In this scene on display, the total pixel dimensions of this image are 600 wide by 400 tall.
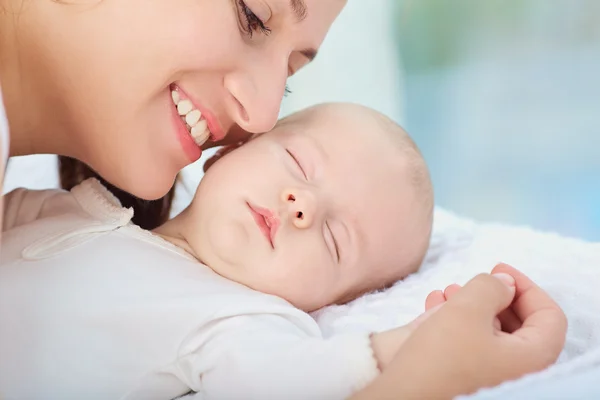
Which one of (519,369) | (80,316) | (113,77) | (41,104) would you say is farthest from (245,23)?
(519,369)

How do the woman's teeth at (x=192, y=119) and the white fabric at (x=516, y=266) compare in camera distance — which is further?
the woman's teeth at (x=192, y=119)

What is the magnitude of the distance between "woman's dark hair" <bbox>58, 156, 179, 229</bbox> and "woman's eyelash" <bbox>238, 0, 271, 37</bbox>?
53 centimetres

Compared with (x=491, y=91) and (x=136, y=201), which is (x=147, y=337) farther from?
(x=491, y=91)

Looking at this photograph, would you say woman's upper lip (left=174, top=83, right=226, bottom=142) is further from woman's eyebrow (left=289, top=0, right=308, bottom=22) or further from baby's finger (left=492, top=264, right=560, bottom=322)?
baby's finger (left=492, top=264, right=560, bottom=322)

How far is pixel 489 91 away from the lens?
102 inches

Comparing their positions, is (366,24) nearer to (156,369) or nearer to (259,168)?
(259,168)

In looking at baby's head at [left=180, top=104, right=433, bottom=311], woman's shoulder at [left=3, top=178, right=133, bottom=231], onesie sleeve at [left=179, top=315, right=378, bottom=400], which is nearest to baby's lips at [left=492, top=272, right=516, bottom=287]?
onesie sleeve at [left=179, top=315, right=378, bottom=400]

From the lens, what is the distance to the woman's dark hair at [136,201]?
4.91 feet

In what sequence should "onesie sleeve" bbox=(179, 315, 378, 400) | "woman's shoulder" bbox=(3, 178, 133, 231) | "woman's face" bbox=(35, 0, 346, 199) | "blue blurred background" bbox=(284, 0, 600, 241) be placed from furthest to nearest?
"blue blurred background" bbox=(284, 0, 600, 241), "woman's shoulder" bbox=(3, 178, 133, 231), "woman's face" bbox=(35, 0, 346, 199), "onesie sleeve" bbox=(179, 315, 378, 400)

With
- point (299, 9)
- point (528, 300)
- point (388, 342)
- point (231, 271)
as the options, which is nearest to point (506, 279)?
point (528, 300)

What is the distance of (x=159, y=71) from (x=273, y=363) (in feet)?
1.60

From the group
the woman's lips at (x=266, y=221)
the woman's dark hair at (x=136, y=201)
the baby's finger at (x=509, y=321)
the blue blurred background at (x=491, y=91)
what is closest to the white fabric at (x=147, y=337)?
the woman's lips at (x=266, y=221)

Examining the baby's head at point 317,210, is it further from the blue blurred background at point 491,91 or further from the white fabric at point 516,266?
the blue blurred background at point 491,91

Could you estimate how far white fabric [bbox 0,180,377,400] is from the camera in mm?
860
